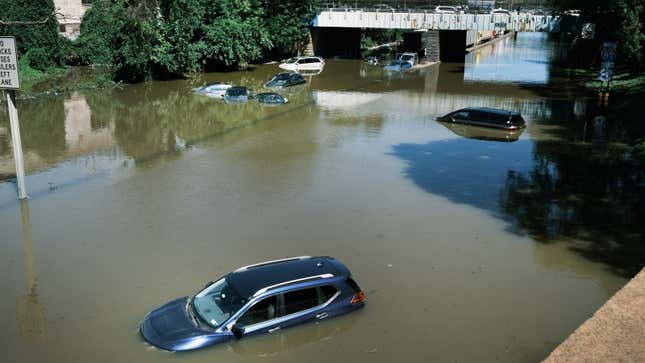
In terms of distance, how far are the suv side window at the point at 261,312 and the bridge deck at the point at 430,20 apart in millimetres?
54217

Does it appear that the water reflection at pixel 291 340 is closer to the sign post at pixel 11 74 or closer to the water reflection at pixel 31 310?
the water reflection at pixel 31 310

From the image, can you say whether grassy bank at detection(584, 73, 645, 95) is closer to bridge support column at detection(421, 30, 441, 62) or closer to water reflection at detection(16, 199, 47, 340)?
bridge support column at detection(421, 30, 441, 62)

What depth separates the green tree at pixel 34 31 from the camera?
45309 mm

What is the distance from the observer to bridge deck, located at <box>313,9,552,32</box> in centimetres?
5919

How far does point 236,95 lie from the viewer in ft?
123

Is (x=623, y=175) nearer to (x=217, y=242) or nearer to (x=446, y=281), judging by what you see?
(x=446, y=281)

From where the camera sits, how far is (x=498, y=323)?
11.8 meters

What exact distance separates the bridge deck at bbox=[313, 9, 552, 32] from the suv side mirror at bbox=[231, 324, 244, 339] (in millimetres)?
54780

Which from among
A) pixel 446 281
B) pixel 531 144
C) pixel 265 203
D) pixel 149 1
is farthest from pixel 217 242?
pixel 149 1

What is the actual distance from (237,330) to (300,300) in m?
1.33

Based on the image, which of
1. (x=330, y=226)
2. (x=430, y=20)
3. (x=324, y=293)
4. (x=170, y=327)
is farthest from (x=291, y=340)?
(x=430, y=20)

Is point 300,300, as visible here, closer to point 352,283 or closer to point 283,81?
point 352,283

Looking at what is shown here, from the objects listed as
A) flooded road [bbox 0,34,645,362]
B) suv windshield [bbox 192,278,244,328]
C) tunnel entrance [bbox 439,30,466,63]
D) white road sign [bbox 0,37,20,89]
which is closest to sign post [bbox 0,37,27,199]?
white road sign [bbox 0,37,20,89]

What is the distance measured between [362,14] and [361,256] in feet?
171
